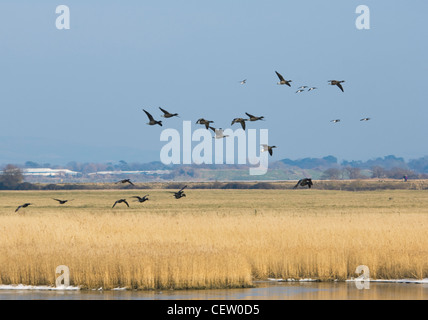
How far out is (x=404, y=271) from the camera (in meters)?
27.0

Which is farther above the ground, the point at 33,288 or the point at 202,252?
the point at 202,252

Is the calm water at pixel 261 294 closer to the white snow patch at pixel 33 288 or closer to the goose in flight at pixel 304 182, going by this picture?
the white snow patch at pixel 33 288

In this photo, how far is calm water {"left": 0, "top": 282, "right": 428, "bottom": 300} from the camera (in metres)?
23.4

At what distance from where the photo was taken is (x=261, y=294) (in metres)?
24.0

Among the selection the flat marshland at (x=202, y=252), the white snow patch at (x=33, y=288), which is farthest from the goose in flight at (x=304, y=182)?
the white snow patch at (x=33, y=288)

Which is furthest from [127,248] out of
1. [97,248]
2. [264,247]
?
[264,247]

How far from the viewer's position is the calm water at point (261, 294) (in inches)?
923

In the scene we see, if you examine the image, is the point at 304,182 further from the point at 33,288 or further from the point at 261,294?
the point at 33,288


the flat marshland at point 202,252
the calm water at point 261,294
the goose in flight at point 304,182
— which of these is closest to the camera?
the calm water at point 261,294

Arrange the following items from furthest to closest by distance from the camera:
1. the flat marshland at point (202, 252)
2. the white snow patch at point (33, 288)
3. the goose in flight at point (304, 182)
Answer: the goose in flight at point (304, 182)
the flat marshland at point (202, 252)
the white snow patch at point (33, 288)

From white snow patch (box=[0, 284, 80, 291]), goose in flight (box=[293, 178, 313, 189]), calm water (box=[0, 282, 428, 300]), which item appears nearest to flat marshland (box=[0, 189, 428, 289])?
white snow patch (box=[0, 284, 80, 291])

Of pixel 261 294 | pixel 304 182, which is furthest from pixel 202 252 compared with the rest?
pixel 304 182
